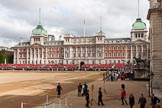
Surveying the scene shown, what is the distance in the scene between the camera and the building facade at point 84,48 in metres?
157

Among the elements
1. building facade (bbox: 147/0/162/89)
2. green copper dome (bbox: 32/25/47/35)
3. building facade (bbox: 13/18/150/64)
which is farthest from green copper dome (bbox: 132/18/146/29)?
building facade (bbox: 147/0/162/89)

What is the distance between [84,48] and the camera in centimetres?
16875

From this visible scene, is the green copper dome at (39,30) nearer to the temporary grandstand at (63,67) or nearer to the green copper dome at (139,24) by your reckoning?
the temporary grandstand at (63,67)

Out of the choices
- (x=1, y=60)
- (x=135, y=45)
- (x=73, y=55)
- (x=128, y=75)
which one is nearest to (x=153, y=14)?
(x=128, y=75)

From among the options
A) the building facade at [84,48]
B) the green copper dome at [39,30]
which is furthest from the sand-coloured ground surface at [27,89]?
the green copper dome at [39,30]

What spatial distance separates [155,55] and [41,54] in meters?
139

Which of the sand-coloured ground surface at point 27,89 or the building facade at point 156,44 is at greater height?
the building facade at point 156,44

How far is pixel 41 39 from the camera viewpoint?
595 ft

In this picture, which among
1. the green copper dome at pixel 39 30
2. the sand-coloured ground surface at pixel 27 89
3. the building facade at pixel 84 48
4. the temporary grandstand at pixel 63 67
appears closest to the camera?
the sand-coloured ground surface at pixel 27 89

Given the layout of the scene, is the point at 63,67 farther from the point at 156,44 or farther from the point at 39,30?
the point at 156,44

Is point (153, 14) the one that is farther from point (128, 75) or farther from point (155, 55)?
point (128, 75)

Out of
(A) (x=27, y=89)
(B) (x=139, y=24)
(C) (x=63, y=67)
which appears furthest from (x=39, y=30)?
(A) (x=27, y=89)

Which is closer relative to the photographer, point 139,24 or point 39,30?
point 139,24

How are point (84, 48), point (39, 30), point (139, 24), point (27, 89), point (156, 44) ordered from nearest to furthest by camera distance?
point (27, 89) → point (156, 44) → point (139, 24) → point (84, 48) → point (39, 30)
